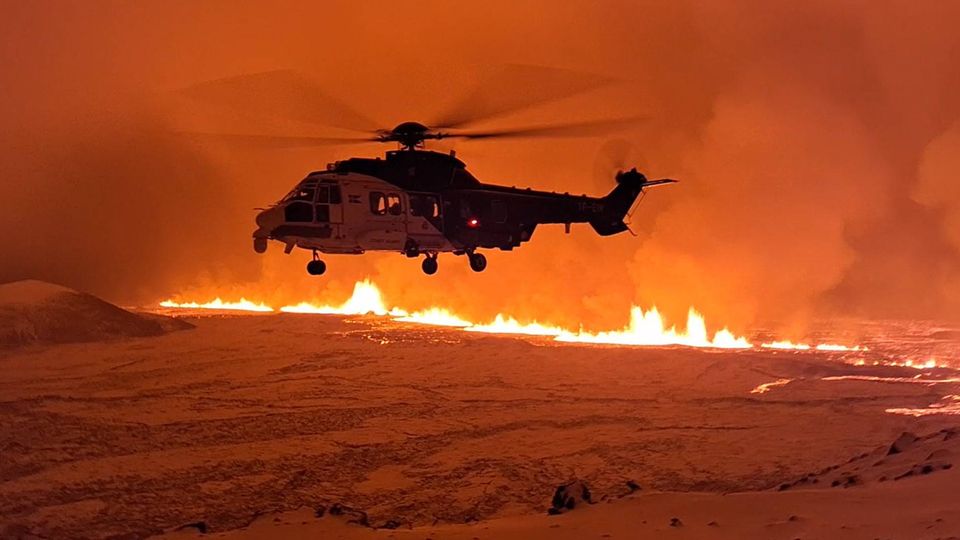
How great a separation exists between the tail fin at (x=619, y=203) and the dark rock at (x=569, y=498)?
627 centimetres

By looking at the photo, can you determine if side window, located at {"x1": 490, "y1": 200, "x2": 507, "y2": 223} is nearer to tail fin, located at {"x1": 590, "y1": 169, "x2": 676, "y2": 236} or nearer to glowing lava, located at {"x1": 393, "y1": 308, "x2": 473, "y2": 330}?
tail fin, located at {"x1": 590, "y1": 169, "x2": 676, "y2": 236}

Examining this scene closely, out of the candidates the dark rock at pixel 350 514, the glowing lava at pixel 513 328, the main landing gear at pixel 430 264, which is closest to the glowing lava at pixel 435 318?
the glowing lava at pixel 513 328

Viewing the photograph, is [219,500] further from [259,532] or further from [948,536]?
[948,536]

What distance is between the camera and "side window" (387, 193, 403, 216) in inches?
502

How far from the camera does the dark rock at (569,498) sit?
29.1 feet

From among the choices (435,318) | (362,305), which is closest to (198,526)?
(435,318)

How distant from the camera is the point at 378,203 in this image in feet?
41.9

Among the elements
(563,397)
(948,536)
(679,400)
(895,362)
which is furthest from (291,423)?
(895,362)

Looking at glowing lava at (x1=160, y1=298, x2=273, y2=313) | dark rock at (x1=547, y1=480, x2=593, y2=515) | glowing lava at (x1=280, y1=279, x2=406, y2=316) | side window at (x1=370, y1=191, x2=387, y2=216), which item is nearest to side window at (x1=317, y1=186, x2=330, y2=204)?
side window at (x1=370, y1=191, x2=387, y2=216)

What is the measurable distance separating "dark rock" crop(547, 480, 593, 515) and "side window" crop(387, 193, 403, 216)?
568cm

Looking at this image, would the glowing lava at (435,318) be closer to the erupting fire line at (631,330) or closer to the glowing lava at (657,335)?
the erupting fire line at (631,330)

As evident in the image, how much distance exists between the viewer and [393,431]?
45.4 ft

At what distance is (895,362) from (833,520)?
19.7 metres

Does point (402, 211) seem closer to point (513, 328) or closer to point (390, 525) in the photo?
point (390, 525)
